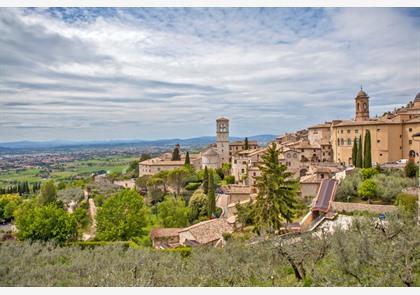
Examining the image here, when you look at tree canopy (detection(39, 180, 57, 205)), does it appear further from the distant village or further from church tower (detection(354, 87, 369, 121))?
church tower (detection(354, 87, 369, 121))

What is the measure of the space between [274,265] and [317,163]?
1672 centimetres

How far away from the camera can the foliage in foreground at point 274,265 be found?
4211 mm

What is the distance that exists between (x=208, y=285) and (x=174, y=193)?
1851cm

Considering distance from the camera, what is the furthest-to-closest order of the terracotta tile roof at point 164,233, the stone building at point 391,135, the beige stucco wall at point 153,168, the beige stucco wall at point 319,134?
1. the beige stucco wall at point 153,168
2. the beige stucco wall at point 319,134
3. the stone building at point 391,135
4. the terracotta tile roof at point 164,233

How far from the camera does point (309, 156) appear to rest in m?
22.6

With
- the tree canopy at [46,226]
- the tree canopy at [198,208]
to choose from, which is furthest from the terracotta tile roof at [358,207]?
the tree canopy at [46,226]

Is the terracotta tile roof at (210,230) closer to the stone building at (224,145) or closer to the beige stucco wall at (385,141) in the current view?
the beige stucco wall at (385,141)

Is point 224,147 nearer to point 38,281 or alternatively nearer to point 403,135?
point 403,135

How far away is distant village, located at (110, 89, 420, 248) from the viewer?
11562 mm

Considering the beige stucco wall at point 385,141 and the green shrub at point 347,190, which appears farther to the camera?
the beige stucco wall at point 385,141

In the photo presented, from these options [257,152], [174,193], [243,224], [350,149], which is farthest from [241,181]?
[243,224]

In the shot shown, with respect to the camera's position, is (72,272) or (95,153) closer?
(72,272)

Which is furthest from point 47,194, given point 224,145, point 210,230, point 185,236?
point 224,145

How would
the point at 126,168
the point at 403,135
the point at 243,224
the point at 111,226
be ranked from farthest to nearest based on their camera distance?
1. the point at 126,168
2. the point at 403,135
3. the point at 243,224
4. the point at 111,226
